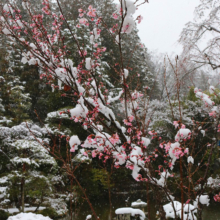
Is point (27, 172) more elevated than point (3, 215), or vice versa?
point (27, 172)

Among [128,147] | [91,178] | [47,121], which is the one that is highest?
[47,121]

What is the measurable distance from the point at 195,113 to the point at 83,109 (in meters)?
7.45

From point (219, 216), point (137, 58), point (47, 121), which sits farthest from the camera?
point (137, 58)

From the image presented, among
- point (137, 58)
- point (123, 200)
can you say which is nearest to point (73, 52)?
point (137, 58)

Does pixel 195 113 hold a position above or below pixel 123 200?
above

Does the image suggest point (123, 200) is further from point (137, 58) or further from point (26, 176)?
point (137, 58)

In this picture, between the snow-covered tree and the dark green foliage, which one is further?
the dark green foliage

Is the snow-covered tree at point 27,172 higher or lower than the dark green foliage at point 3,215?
higher

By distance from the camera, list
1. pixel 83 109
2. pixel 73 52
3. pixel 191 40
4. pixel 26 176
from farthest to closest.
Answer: pixel 73 52, pixel 26 176, pixel 191 40, pixel 83 109

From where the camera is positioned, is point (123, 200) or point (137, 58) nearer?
point (123, 200)

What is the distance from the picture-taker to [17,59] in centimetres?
1003

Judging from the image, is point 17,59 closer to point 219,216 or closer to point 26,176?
point 26,176

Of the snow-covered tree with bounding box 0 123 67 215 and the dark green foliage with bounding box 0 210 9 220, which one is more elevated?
the snow-covered tree with bounding box 0 123 67 215

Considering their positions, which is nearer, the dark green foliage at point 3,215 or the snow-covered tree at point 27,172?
the snow-covered tree at point 27,172
